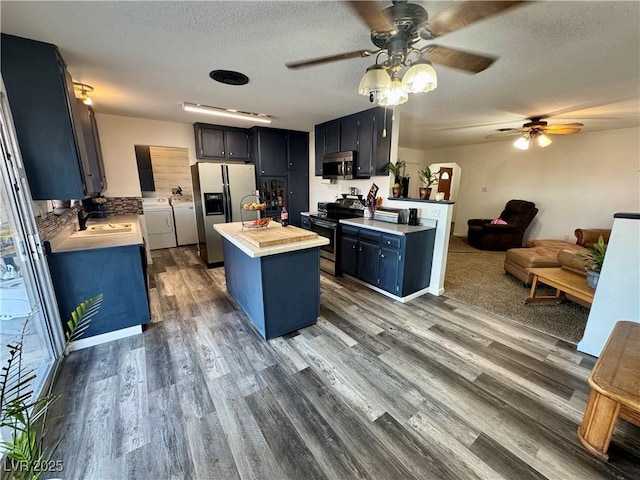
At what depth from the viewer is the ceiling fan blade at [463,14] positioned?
3.66 feet

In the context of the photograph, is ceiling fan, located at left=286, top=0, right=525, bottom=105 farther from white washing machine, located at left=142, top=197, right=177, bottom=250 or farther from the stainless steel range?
white washing machine, located at left=142, top=197, right=177, bottom=250

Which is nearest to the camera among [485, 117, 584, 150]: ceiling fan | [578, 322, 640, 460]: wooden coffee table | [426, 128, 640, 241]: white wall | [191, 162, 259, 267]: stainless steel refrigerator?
[578, 322, 640, 460]: wooden coffee table

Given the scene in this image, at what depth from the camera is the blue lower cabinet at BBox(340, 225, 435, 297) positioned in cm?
296

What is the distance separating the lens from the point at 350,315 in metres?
2.77

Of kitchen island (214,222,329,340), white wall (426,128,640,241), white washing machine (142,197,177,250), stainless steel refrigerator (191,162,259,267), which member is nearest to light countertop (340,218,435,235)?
kitchen island (214,222,329,340)

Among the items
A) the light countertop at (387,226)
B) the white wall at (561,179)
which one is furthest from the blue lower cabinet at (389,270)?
the white wall at (561,179)

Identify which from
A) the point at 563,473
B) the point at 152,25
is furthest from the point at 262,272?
the point at 563,473

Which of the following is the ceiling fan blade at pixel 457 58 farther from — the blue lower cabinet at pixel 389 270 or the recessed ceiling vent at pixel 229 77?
the blue lower cabinet at pixel 389 270

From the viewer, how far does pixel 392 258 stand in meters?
3.03

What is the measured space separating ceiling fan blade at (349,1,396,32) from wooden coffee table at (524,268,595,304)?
2.83 meters

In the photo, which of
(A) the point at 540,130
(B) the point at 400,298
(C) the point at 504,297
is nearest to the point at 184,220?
(B) the point at 400,298

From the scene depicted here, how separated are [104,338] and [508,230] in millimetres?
6587

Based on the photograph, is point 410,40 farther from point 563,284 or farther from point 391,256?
point 563,284

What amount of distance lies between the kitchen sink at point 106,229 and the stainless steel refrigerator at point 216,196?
1.13 metres
